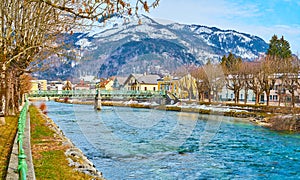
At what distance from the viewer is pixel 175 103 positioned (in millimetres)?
68812

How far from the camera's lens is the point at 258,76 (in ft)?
170

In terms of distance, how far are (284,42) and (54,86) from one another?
133362 mm

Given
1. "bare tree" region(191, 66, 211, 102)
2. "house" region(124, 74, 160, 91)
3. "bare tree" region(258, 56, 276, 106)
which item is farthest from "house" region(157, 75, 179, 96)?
"bare tree" region(258, 56, 276, 106)

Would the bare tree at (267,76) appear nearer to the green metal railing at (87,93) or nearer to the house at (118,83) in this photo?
the green metal railing at (87,93)

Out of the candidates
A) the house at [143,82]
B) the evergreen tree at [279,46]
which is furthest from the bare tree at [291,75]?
the house at [143,82]

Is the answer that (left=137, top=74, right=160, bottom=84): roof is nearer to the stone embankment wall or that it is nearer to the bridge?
the bridge

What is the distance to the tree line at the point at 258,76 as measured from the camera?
1916 inches

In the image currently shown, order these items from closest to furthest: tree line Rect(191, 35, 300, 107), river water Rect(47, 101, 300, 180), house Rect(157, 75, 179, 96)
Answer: river water Rect(47, 101, 300, 180) < tree line Rect(191, 35, 300, 107) < house Rect(157, 75, 179, 96)

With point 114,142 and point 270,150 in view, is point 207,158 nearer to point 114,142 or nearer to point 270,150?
point 270,150

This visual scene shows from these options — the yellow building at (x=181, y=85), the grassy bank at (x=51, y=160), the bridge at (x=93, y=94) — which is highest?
the yellow building at (x=181, y=85)

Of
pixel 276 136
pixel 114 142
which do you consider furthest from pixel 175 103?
pixel 114 142

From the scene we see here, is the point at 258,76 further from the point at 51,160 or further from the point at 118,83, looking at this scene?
the point at 118,83

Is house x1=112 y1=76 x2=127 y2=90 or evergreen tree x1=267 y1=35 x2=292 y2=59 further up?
evergreen tree x1=267 y1=35 x2=292 y2=59

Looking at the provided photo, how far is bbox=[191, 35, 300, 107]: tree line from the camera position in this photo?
48.7 metres
